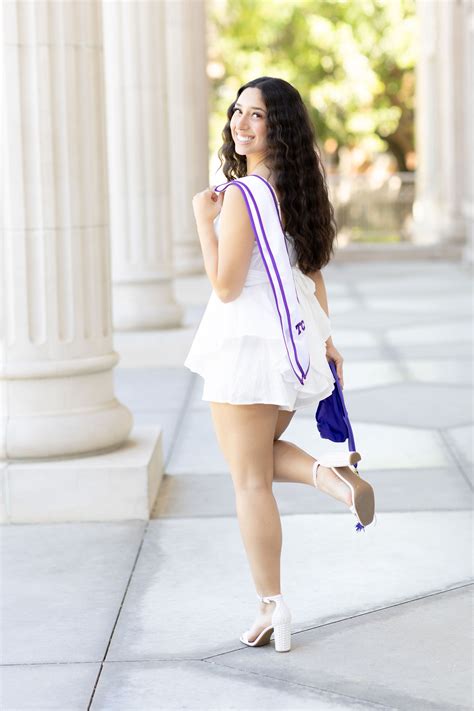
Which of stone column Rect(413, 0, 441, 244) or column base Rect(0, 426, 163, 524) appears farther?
stone column Rect(413, 0, 441, 244)

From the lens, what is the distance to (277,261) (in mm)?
4152

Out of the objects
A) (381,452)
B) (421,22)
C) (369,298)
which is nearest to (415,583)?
(381,452)

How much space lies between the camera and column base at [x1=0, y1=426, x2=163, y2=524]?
20.2ft

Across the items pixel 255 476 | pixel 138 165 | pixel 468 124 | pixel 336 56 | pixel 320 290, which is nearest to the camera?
pixel 255 476

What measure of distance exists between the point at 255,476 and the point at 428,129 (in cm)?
2408

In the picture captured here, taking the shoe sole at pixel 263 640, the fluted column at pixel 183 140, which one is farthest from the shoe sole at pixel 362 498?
the fluted column at pixel 183 140

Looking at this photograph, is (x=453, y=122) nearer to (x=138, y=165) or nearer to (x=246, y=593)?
(x=138, y=165)

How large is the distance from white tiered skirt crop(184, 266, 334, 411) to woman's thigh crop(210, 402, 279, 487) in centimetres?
6

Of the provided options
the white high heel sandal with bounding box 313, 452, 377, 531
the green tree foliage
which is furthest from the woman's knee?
the green tree foliage

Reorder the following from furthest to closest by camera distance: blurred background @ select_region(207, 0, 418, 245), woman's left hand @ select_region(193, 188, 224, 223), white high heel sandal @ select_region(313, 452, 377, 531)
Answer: blurred background @ select_region(207, 0, 418, 245)
woman's left hand @ select_region(193, 188, 224, 223)
white high heel sandal @ select_region(313, 452, 377, 531)

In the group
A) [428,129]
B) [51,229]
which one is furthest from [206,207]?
[428,129]

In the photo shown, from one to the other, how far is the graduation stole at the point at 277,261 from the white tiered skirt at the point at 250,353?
45mm

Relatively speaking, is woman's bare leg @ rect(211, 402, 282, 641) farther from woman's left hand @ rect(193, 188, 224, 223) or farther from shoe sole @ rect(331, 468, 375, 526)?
woman's left hand @ rect(193, 188, 224, 223)

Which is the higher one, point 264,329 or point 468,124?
point 468,124
